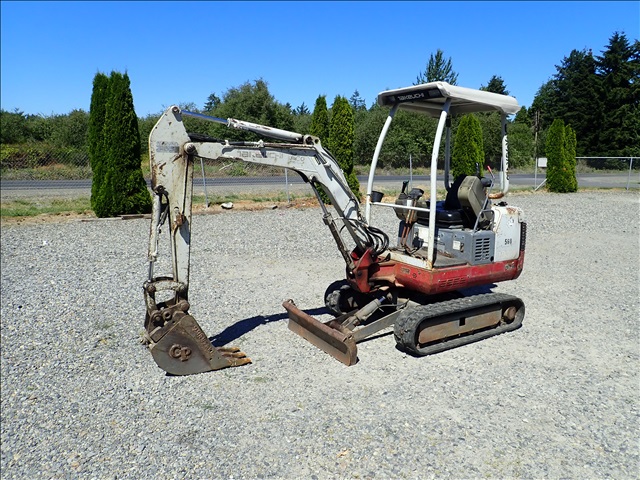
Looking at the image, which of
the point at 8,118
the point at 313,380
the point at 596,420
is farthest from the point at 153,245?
the point at 8,118

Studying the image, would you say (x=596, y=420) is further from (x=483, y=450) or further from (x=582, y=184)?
(x=582, y=184)

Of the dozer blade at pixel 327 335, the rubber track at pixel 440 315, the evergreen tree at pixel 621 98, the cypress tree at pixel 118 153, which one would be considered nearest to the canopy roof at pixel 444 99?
the rubber track at pixel 440 315

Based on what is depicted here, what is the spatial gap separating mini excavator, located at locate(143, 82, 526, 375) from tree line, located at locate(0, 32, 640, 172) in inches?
1052

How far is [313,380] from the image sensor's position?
16.1 ft

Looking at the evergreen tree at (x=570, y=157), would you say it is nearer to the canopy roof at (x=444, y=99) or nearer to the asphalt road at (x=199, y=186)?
the asphalt road at (x=199, y=186)

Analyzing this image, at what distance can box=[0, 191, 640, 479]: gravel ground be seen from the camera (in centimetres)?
372

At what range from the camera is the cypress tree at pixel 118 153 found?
13.8m

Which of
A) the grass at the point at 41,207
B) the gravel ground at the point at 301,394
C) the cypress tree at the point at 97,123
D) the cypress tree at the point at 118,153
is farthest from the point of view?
the grass at the point at 41,207

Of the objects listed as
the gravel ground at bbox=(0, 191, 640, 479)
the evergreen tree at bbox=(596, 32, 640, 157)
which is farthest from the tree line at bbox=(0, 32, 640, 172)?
the gravel ground at bbox=(0, 191, 640, 479)

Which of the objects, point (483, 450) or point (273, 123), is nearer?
point (483, 450)

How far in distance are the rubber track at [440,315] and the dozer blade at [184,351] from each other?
1824 mm

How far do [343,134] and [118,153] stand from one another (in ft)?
22.7

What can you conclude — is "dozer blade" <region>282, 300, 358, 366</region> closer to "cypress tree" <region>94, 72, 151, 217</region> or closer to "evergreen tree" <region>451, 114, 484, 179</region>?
"cypress tree" <region>94, 72, 151, 217</region>

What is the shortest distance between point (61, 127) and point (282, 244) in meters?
31.9
